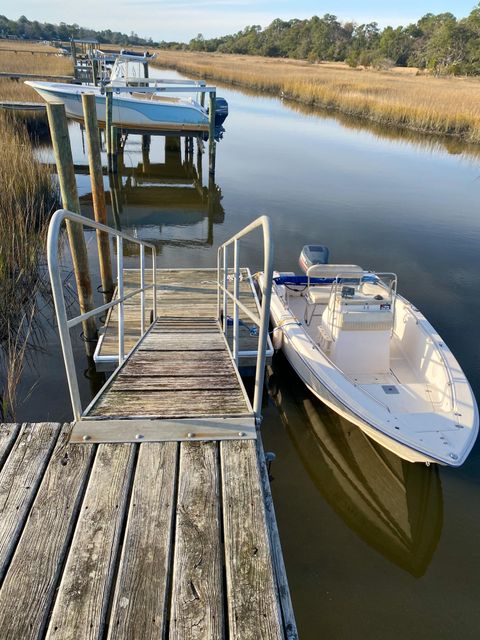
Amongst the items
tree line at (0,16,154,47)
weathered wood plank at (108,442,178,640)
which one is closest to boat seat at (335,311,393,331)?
weathered wood plank at (108,442,178,640)

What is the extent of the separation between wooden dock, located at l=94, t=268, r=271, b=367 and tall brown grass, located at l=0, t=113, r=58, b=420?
0.89 metres

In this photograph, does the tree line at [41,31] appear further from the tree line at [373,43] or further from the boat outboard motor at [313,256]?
the boat outboard motor at [313,256]

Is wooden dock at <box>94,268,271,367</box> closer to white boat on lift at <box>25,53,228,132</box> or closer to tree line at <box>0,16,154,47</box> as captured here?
white boat on lift at <box>25,53,228,132</box>

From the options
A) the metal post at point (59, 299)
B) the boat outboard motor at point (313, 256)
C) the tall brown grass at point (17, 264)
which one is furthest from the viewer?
the boat outboard motor at point (313, 256)

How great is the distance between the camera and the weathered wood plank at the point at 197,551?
1.40 metres

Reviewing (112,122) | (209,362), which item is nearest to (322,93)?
(112,122)

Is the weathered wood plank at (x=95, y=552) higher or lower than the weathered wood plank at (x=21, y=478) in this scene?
higher

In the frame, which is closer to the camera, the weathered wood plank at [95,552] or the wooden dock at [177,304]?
the weathered wood plank at [95,552]

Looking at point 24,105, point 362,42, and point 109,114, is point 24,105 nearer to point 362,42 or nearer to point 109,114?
point 109,114

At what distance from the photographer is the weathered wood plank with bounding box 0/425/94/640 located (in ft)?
4.62

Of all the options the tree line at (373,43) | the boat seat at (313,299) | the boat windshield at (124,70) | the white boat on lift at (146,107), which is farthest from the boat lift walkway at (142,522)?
the tree line at (373,43)

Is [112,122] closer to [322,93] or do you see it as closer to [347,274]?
[347,274]

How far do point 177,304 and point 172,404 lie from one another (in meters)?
3.86

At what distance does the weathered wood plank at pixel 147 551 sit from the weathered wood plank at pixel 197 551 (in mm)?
42
